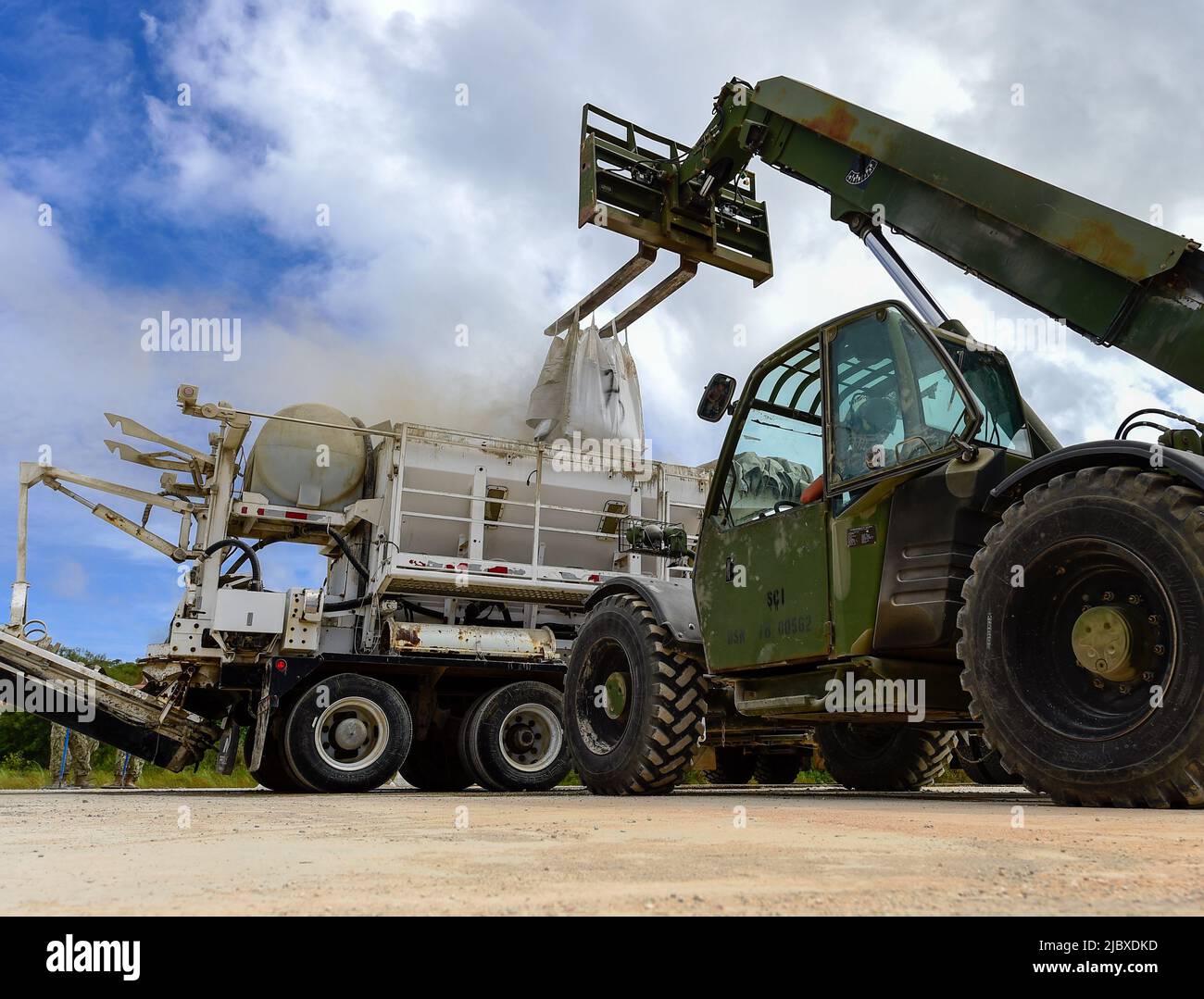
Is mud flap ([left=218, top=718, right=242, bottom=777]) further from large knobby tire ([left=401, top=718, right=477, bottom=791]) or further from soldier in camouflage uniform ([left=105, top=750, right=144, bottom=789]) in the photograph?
soldier in camouflage uniform ([left=105, top=750, right=144, bottom=789])

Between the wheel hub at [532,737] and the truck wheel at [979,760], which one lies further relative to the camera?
the truck wheel at [979,760]

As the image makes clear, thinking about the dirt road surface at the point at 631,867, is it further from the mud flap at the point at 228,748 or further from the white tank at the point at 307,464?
the white tank at the point at 307,464

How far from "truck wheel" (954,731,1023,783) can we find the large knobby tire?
15.4 feet

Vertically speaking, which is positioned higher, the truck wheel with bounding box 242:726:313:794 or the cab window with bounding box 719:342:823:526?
the cab window with bounding box 719:342:823:526

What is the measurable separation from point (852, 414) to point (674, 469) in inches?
210

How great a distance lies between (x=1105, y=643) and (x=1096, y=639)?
0.13 feet

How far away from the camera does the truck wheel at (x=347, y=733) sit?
8.59 m

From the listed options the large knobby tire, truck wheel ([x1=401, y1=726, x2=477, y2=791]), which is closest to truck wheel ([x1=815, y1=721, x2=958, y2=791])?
the large knobby tire

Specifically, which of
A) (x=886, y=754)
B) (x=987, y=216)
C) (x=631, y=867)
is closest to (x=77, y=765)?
(x=886, y=754)

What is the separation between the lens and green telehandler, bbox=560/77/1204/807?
376 cm

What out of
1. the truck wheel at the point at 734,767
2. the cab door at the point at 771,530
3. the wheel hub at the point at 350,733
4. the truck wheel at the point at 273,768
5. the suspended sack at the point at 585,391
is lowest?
the truck wheel at the point at 734,767

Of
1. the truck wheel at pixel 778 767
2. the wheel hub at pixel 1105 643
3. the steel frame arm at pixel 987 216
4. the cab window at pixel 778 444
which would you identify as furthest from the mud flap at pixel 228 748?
the wheel hub at pixel 1105 643

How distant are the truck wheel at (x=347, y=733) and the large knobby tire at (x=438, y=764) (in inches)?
33.0

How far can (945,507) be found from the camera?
4.72 m
